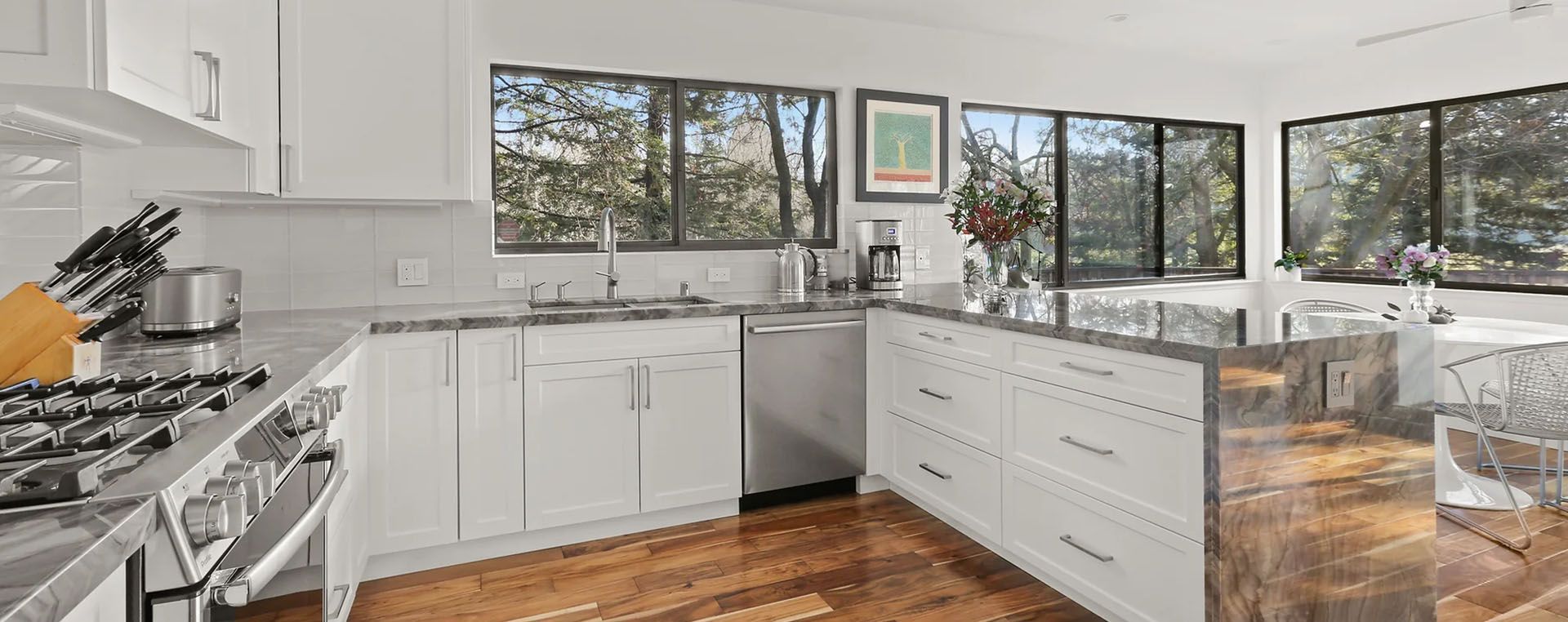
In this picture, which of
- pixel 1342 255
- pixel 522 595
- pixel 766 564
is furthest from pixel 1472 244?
pixel 522 595

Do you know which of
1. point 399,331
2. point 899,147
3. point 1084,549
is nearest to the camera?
point 1084,549

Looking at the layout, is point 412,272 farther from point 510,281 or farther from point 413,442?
point 413,442

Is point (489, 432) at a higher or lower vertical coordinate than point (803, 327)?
lower


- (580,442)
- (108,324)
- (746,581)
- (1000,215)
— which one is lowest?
(746,581)

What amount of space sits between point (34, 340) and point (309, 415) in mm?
473

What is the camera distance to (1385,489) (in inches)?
77.2

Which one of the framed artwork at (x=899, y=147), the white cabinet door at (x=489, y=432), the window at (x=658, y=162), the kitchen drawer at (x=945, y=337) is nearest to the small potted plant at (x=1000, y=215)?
the kitchen drawer at (x=945, y=337)

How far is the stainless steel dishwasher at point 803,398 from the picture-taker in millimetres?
3076

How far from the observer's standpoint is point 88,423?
1.07 m

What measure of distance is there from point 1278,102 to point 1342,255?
1123mm

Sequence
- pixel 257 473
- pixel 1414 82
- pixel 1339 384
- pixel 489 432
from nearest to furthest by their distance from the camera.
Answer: pixel 257 473 → pixel 1339 384 → pixel 489 432 → pixel 1414 82

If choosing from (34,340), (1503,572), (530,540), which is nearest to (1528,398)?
(1503,572)

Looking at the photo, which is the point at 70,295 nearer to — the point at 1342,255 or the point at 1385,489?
the point at 1385,489

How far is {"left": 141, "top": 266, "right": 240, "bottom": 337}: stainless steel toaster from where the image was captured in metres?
2.07
